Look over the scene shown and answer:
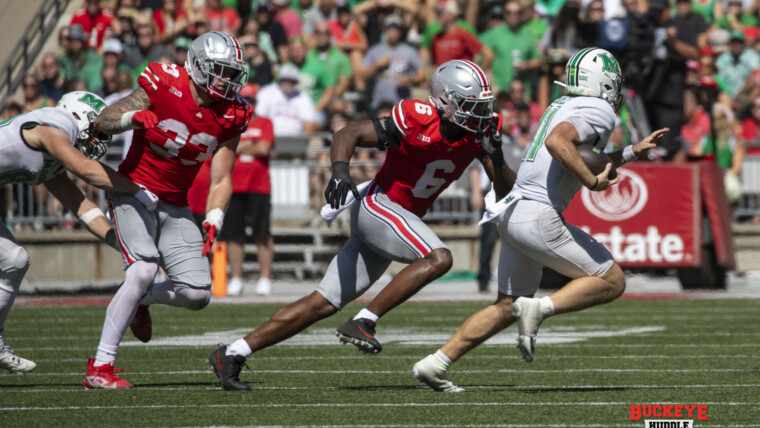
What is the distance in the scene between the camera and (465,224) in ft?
50.1

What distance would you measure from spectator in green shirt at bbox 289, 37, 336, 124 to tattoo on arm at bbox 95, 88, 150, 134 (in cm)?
906

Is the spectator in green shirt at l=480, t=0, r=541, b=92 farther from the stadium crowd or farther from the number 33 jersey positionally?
the number 33 jersey

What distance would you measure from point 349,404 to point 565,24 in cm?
950

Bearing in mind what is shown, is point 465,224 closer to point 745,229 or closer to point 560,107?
point 745,229

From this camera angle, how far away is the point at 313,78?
52.5 feet

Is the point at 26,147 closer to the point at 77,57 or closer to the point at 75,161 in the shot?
the point at 75,161

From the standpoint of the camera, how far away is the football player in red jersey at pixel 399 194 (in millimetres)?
6383

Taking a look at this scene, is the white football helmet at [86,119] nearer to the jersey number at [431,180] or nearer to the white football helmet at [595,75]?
the jersey number at [431,180]

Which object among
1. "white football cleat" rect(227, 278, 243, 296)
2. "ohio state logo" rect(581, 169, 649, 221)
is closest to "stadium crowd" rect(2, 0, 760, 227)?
"ohio state logo" rect(581, 169, 649, 221)

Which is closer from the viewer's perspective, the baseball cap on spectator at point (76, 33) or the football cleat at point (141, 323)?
the football cleat at point (141, 323)

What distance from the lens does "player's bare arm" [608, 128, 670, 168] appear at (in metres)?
6.45

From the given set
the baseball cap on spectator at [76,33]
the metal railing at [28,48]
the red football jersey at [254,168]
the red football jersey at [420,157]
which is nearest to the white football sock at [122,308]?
the red football jersey at [420,157]

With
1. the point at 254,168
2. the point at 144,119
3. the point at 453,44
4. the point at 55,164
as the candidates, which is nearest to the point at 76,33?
the point at 254,168

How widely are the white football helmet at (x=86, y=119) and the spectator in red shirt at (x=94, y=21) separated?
10.3m
